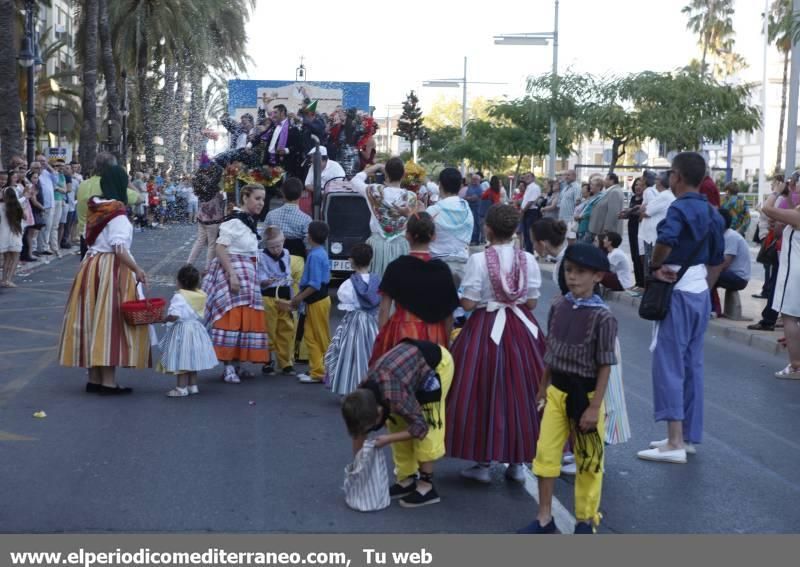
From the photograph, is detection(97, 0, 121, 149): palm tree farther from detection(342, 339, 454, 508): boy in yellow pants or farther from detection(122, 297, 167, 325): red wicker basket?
detection(342, 339, 454, 508): boy in yellow pants

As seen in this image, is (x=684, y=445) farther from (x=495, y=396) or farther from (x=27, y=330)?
(x=27, y=330)

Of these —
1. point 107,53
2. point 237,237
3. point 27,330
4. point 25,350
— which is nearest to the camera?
point 237,237

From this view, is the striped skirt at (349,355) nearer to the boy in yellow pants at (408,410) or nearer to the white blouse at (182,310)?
the white blouse at (182,310)

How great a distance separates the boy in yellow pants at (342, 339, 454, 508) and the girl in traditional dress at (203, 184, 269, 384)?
3.75 metres

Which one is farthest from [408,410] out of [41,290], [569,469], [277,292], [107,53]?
[107,53]

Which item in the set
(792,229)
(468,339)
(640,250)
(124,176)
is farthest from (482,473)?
(640,250)

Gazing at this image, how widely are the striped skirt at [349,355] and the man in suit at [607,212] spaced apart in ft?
34.6

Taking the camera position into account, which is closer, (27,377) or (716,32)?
(27,377)

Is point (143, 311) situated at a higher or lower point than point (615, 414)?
higher

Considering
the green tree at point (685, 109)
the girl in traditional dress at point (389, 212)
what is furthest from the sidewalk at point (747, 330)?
the green tree at point (685, 109)

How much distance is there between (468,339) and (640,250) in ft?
40.2

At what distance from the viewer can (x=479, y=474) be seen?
690 cm

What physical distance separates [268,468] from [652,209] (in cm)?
1021
